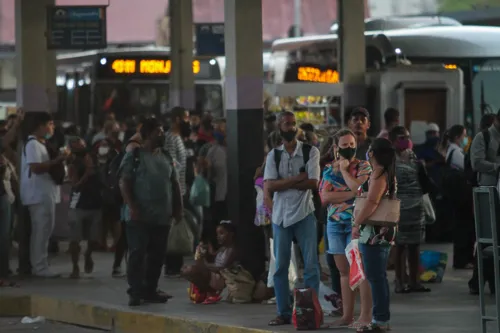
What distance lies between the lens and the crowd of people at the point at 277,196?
13.1 metres

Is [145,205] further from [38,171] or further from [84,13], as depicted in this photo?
[84,13]

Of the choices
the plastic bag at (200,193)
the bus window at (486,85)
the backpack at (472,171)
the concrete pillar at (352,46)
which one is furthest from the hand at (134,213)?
the bus window at (486,85)

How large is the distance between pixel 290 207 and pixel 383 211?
142 centimetres

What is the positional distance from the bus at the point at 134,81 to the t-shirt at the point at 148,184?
17.0 meters

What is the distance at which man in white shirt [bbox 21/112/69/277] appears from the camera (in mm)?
18172

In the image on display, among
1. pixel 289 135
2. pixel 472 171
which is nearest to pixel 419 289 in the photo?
pixel 472 171

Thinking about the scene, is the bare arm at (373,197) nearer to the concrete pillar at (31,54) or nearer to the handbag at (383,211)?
the handbag at (383,211)

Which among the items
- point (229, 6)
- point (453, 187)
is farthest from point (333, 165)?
point (453, 187)

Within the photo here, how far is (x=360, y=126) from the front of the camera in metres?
14.0

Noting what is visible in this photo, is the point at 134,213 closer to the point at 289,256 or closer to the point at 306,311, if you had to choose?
the point at 289,256

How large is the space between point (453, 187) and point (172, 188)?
4058 millimetres

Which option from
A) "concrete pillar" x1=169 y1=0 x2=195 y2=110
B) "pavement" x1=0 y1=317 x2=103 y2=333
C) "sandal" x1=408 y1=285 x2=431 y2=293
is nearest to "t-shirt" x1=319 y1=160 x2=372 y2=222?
"sandal" x1=408 y1=285 x2=431 y2=293

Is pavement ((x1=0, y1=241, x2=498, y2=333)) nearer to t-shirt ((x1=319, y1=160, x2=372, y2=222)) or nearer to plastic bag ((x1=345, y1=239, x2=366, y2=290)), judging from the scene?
plastic bag ((x1=345, y1=239, x2=366, y2=290))

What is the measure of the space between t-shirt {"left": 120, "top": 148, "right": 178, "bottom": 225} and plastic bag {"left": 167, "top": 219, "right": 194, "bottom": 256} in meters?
2.16
